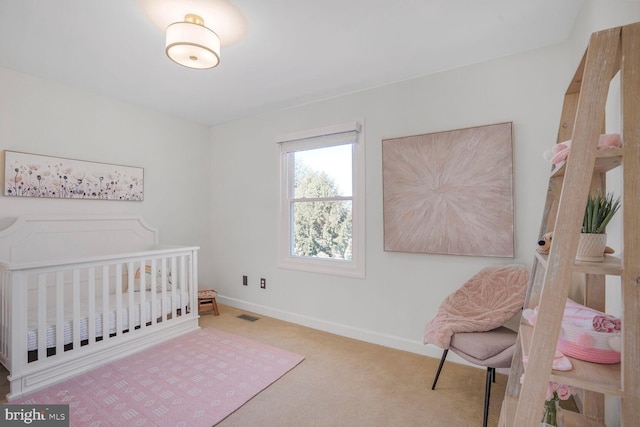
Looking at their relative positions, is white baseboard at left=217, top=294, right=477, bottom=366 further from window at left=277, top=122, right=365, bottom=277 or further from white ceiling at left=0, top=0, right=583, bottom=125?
white ceiling at left=0, top=0, right=583, bottom=125

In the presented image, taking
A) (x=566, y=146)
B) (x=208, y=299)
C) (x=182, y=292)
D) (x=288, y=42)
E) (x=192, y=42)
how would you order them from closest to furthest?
(x=566, y=146) → (x=192, y=42) → (x=288, y=42) → (x=182, y=292) → (x=208, y=299)

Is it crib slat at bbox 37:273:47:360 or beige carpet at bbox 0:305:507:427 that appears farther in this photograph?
crib slat at bbox 37:273:47:360

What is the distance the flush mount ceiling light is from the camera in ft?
5.43

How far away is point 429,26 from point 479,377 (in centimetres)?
238

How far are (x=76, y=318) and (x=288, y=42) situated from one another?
247 centimetres

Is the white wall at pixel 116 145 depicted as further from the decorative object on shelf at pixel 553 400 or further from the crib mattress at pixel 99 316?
the decorative object on shelf at pixel 553 400

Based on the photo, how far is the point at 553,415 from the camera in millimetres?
1082

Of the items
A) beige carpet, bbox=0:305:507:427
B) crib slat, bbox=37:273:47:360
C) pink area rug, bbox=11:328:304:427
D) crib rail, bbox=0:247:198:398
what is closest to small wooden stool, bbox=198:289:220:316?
crib rail, bbox=0:247:198:398

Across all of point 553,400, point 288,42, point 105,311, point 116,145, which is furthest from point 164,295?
point 553,400

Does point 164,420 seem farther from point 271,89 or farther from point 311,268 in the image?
point 271,89

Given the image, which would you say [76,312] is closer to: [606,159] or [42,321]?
[42,321]

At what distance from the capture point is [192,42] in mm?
1653

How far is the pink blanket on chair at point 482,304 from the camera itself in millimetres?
1763

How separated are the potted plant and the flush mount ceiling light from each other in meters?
1.92
